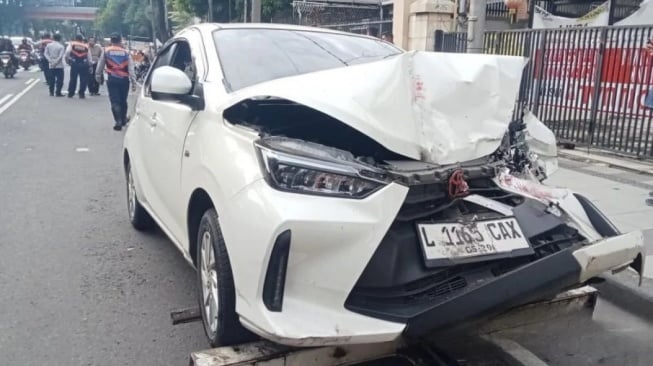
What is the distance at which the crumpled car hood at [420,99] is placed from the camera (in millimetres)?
2896

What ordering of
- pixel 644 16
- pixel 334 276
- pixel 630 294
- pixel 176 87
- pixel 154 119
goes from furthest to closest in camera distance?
1. pixel 644 16
2. pixel 154 119
3. pixel 630 294
4. pixel 176 87
5. pixel 334 276

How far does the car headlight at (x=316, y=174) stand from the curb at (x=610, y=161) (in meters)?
6.39

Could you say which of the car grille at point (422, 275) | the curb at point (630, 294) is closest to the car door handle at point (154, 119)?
the car grille at point (422, 275)

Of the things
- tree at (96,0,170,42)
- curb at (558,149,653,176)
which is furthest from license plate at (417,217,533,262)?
tree at (96,0,170,42)

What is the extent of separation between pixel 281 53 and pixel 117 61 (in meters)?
8.98

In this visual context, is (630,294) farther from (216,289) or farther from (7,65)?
(7,65)

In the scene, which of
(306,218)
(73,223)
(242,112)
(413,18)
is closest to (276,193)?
Answer: (306,218)

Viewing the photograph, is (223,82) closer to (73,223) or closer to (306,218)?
(306,218)

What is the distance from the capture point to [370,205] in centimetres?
256

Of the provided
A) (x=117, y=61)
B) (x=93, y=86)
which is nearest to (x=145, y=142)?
(x=117, y=61)

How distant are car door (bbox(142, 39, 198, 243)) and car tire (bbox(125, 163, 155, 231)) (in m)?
0.89

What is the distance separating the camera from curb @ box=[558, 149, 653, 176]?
800cm

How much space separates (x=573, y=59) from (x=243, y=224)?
8.20m

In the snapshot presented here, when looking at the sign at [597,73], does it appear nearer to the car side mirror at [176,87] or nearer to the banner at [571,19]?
the banner at [571,19]
